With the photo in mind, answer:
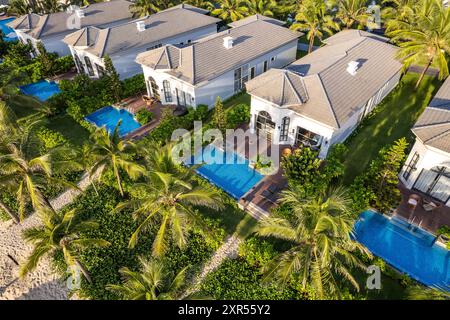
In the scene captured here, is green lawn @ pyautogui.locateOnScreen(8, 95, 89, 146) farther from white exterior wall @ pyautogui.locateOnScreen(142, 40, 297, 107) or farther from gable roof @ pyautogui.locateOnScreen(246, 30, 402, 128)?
gable roof @ pyautogui.locateOnScreen(246, 30, 402, 128)

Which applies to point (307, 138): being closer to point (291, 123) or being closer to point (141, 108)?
point (291, 123)

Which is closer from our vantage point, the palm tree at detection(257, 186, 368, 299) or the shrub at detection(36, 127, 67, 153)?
the palm tree at detection(257, 186, 368, 299)

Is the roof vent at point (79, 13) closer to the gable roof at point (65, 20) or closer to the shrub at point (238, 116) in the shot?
the gable roof at point (65, 20)

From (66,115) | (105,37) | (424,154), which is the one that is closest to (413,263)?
(424,154)

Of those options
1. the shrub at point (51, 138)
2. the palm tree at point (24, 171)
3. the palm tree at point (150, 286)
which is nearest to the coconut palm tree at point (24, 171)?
the palm tree at point (24, 171)

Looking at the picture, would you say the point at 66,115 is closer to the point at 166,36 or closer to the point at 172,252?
the point at 166,36

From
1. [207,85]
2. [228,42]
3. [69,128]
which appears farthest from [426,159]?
[69,128]

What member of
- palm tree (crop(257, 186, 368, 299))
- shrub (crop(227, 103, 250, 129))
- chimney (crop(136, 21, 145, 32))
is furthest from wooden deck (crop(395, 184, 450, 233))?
chimney (crop(136, 21, 145, 32))
